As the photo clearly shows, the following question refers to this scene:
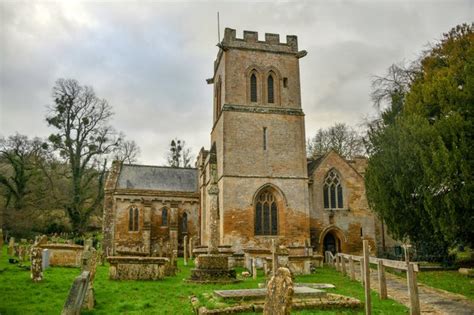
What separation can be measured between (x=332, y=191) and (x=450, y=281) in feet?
40.1

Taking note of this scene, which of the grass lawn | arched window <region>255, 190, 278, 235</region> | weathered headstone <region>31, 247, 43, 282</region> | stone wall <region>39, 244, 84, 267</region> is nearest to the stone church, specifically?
arched window <region>255, 190, 278, 235</region>

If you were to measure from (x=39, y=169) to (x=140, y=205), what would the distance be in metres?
12.2

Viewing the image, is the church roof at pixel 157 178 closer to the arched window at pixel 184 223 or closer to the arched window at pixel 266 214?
the arched window at pixel 184 223

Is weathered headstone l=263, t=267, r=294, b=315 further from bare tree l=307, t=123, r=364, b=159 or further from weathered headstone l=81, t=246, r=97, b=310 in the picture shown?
bare tree l=307, t=123, r=364, b=159

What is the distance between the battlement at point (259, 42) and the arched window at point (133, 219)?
1379cm

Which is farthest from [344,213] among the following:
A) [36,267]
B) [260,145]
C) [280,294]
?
[280,294]

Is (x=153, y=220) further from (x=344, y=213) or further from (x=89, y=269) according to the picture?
(x=89, y=269)

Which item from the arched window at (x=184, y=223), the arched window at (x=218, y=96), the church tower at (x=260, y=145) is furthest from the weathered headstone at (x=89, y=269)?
the arched window at (x=184, y=223)

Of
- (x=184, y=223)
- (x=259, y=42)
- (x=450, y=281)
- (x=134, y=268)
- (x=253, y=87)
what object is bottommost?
(x=450, y=281)

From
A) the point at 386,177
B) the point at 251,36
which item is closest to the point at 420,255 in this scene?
the point at 386,177

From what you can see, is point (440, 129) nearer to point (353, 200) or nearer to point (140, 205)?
point (353, 200)

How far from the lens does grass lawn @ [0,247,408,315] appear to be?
9.05 meters

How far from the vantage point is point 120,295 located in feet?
36.6

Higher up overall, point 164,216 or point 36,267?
point 164,216
